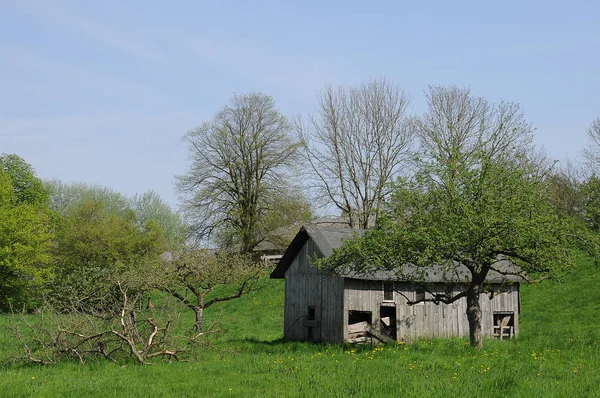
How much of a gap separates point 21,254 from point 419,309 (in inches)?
1126

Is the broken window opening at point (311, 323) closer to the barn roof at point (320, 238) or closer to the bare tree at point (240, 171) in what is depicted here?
the barn roof at point (320, 238)

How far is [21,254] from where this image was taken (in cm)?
4112

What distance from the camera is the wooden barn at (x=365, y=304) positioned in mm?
22413

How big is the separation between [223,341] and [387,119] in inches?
1108

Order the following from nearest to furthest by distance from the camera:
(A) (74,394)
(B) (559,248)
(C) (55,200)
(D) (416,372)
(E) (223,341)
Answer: (A) (74,394) → (D) (416,372) → (B) (559,248) → (E) (223,341) → (C) (55,200)

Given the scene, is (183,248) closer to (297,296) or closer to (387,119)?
(297,296)

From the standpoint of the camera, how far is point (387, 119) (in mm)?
46812

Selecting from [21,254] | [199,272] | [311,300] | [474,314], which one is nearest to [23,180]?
[21,254]

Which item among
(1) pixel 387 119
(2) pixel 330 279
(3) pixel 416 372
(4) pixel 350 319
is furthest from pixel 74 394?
(1) pixel 387 119

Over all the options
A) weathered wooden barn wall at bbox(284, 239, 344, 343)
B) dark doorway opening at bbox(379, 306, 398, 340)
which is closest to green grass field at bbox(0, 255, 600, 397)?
weathered wooden barn wall at bbox(284, 239, 344, 343)

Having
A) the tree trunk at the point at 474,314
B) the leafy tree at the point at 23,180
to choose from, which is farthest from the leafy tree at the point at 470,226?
the leafy tree at the point at 23,180

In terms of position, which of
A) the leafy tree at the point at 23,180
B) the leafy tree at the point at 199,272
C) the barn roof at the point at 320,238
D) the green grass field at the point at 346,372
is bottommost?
the green grass field at the point at 346,372

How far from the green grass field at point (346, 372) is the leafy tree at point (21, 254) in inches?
769

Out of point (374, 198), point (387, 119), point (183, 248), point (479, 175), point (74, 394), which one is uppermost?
point (387, 119)
